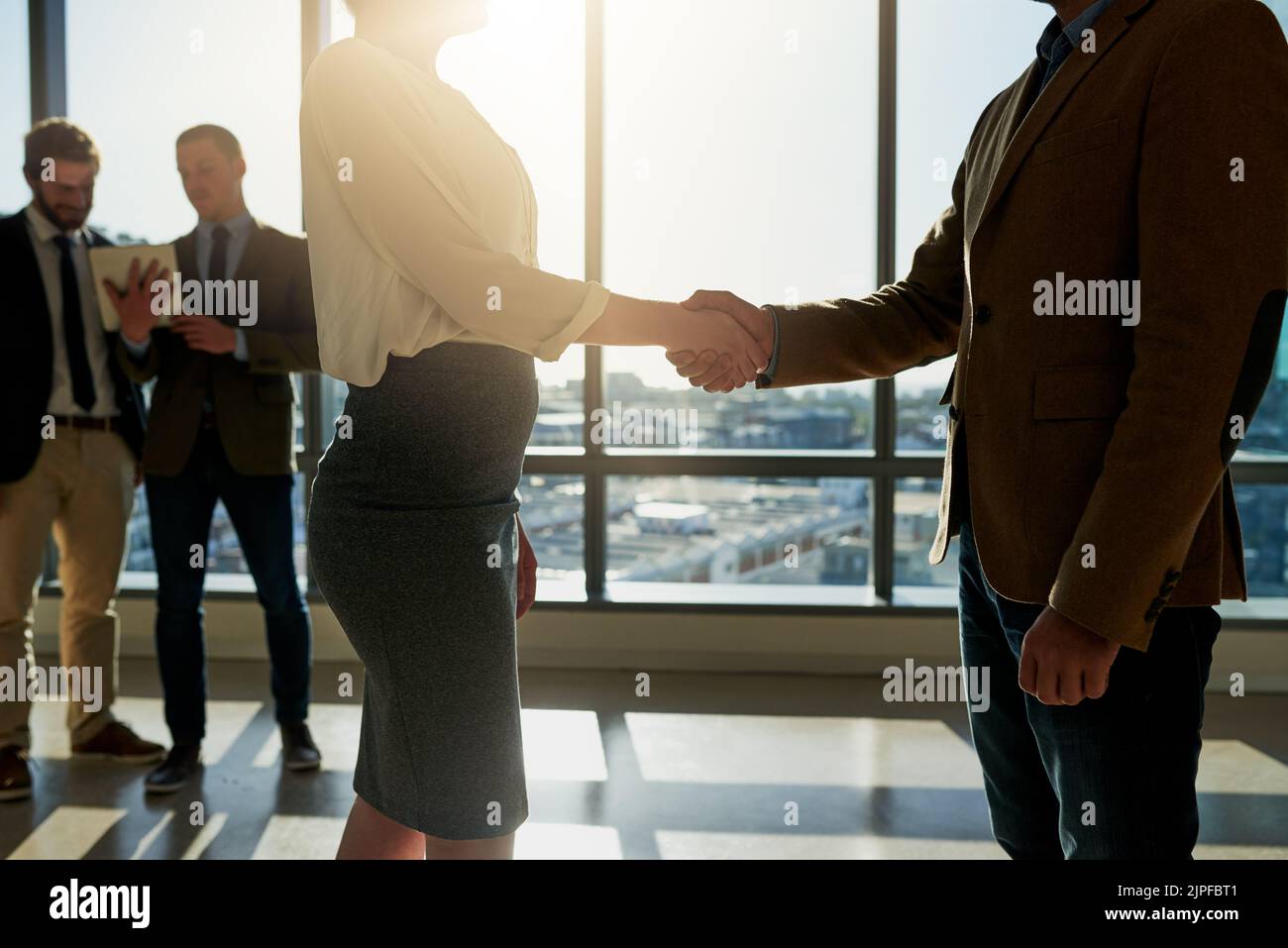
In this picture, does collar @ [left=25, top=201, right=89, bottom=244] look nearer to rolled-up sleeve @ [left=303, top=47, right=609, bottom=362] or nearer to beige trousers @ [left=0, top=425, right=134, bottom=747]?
beige trousers @ [left=0, top=425, right=134, bottom=747]

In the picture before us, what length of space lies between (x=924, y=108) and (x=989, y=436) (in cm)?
322

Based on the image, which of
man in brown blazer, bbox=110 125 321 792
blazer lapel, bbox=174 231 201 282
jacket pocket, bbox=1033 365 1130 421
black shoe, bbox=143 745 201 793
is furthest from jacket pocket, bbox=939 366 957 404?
black shoe, bbox=143 745 201 793

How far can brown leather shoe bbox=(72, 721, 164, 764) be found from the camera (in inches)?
109

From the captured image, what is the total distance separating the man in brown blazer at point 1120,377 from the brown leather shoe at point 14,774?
2.57 m

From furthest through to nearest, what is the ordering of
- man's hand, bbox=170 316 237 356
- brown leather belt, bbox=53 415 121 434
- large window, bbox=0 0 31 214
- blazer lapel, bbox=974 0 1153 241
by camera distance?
1. large window, bbox=0 0 31 214
2. brown leather belt, bbox=53 415 121 434
3. man's hand, bbox=170 316 237 356
4. blazer lapel, bbox=974 0 1153 241

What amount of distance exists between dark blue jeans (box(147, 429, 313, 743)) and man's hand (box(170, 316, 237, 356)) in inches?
9.9

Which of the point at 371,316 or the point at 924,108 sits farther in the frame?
the point at 924,108

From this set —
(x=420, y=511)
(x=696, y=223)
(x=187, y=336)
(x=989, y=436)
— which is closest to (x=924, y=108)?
(x=696, y=223)

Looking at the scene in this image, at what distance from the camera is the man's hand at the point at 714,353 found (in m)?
1.46

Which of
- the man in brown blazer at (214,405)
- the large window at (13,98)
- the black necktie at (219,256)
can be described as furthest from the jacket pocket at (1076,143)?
the large window at (13,98)

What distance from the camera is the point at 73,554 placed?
2768 mm

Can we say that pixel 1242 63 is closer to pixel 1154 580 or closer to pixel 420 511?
pixel 1154 580

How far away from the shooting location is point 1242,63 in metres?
0.91
